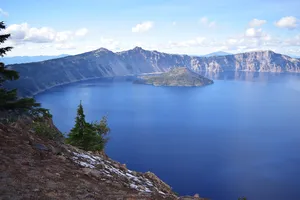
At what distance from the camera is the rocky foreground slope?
43.2 ft

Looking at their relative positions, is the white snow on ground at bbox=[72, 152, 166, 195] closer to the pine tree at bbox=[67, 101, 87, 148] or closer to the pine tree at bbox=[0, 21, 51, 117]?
the pine tree at bbox=[0, 21, 51, 117]

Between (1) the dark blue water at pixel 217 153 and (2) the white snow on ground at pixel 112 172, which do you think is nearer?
(2) the white snow on ground at pixel 112 172

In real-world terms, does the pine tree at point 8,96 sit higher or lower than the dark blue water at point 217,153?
higher

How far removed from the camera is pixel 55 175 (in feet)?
49.7

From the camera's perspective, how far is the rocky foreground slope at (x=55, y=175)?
1317cm

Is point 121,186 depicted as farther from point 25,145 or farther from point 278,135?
point 278,135

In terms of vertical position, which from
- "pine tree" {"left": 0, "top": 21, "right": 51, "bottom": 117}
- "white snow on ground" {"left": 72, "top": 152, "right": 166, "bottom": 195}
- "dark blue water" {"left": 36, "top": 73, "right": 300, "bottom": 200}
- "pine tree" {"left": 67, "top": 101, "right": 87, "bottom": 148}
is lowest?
"dark blue water" {"left": 36, "top": 73, "right": 300, "bottom": 200}

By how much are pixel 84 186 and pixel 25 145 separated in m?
6.64

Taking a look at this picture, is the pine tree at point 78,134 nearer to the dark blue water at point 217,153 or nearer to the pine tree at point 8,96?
the pine tree at point 8,96

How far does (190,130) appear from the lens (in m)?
169

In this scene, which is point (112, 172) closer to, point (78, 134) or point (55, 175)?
point (55, 175)

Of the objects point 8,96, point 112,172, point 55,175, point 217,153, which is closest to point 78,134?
point 8,96

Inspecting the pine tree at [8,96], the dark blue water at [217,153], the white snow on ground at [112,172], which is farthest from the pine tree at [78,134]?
the dark blue water at [217,153]

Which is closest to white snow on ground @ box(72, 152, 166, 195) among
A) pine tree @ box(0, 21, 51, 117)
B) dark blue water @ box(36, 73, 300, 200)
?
pine tree @ box(0, 21, 51, 117)
